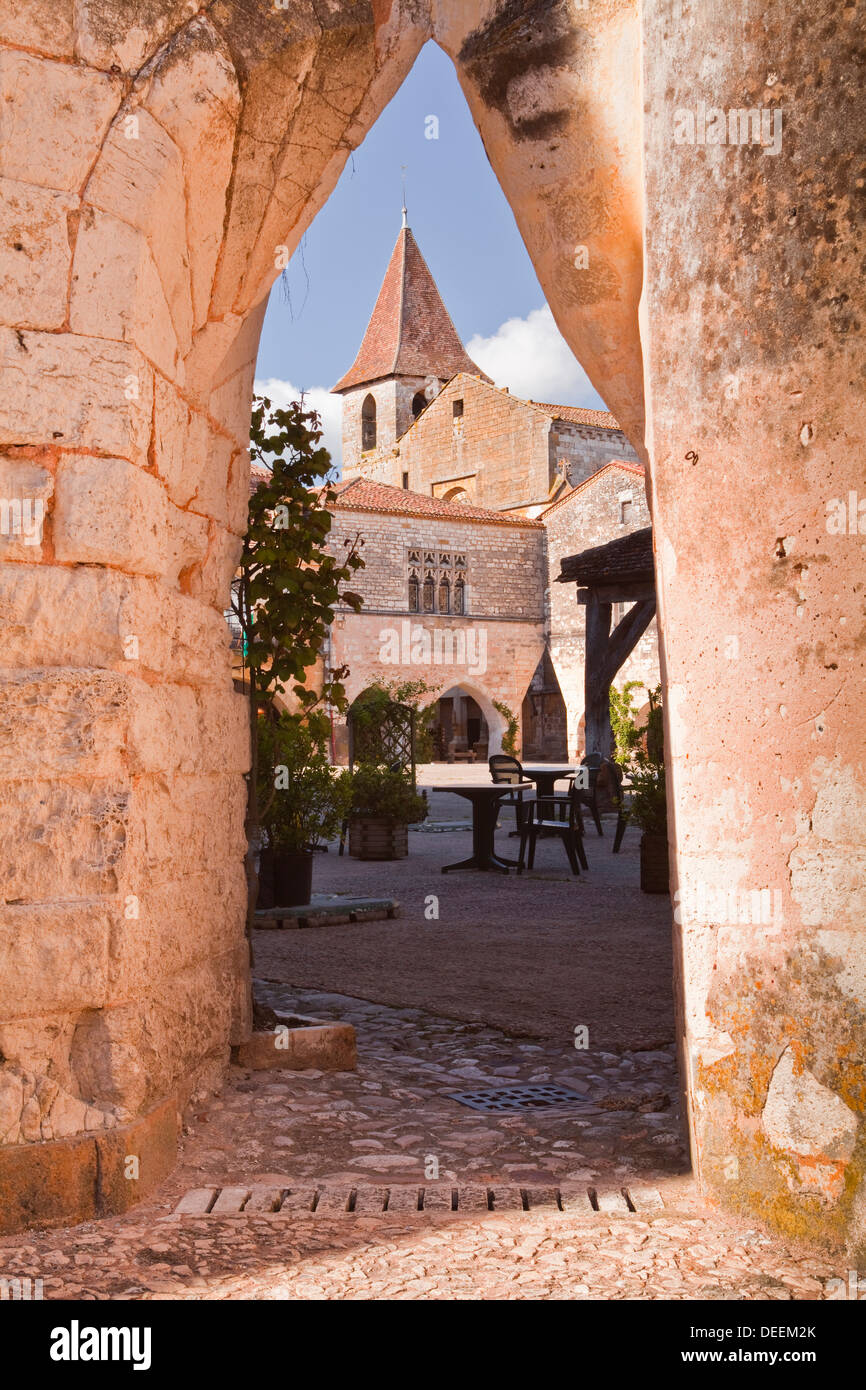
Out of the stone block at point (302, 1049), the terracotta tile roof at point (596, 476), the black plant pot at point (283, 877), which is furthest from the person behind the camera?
the terracotta tile roof at point (596, 476)

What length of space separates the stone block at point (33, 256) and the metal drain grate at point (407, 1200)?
2.17 metres

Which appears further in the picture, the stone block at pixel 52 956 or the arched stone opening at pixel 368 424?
the arched stone opening at pixel 368 424

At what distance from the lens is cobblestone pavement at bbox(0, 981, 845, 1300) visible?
2531 mm

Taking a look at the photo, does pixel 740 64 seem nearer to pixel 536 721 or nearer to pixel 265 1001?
pixel 265 1001

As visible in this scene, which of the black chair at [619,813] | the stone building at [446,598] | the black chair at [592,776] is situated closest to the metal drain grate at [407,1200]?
the black chair at [619,813]

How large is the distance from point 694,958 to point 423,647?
93.5 ft

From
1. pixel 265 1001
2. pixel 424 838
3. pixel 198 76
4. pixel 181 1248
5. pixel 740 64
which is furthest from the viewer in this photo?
pixel 424 838

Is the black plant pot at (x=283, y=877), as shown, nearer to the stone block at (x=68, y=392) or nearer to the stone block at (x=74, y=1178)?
the stone block at (x=74, y=1178)

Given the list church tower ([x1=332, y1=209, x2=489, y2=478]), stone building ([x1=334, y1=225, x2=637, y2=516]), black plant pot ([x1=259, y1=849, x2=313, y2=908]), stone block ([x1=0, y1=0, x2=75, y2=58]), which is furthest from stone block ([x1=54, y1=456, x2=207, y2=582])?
church tower ([x1=332, y1=209, x2=489, y2=478])

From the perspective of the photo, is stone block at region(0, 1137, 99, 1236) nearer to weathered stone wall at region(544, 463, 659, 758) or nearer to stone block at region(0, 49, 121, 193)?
stone block at region(0, 49, 121, 193)

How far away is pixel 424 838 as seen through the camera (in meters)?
14.0

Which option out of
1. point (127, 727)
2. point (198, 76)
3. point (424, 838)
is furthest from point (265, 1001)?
point (424, 838)

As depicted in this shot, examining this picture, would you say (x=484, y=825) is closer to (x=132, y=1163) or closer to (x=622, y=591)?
(x=622, y=591)

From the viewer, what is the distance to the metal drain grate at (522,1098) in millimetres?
3967
